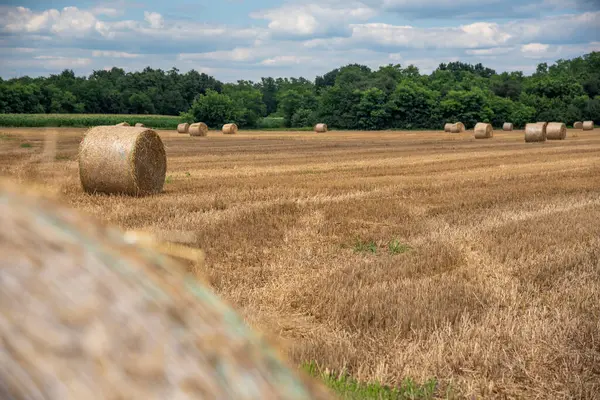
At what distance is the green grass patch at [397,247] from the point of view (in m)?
8.16

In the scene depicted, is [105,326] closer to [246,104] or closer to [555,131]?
[555,131]

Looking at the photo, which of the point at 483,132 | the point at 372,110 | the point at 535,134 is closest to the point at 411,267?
the point at 535,134

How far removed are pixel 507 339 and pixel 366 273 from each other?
199cm

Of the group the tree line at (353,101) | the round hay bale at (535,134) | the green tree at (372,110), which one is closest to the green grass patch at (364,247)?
the round hay bale at (535,134)

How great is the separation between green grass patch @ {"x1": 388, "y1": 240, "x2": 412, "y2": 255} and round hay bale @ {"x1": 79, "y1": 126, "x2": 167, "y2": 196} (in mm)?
5554

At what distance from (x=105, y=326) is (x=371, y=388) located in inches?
113

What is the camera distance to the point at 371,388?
416 centimetres

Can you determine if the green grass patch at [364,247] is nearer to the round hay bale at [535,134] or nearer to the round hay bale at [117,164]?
the round hay bale at [117,164]

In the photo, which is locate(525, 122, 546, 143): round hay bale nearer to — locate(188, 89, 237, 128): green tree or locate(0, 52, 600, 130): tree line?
locate(0, 52, 600, 130): tree line

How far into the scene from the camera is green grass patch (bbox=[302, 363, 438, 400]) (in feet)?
13.0

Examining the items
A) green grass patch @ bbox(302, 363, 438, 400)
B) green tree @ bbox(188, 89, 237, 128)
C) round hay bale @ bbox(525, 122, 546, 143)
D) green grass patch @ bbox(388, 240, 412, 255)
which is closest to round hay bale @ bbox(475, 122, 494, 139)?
round hay bale @ bbox(525, 122, 546, 143)

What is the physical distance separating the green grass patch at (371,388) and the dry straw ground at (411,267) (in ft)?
0.38

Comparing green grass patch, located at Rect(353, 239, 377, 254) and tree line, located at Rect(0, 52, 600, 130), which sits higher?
tree line, located at Rect(0, 52, 600, 130)

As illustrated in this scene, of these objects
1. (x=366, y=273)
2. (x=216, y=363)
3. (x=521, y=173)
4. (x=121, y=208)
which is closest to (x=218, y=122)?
(x=521, y=173)
